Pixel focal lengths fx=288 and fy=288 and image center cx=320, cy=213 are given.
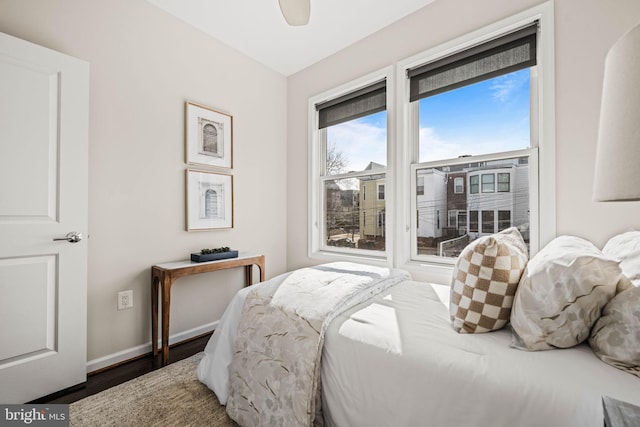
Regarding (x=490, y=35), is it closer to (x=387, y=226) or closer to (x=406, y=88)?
(x=406, y=88)

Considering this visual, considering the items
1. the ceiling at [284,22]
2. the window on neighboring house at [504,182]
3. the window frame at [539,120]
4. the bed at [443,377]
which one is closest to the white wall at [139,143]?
the ceiling at [284,22]

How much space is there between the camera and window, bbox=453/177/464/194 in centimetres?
230

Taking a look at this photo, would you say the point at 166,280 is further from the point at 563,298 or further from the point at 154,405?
the point at 563,298

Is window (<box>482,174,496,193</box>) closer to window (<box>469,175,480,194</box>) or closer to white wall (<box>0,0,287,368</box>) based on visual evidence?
window (<box>469,175,480,194</box>)

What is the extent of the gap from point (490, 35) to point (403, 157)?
3.36ft

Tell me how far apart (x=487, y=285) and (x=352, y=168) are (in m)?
2.08

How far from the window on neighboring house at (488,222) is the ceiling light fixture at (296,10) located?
1828 mm

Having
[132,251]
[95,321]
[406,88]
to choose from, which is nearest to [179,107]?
[132,251]

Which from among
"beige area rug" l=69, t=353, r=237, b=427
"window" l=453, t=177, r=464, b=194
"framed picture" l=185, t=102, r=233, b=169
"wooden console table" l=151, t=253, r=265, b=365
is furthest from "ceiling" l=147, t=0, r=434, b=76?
"beige area rug" l=69, t=353, r=237, b=427

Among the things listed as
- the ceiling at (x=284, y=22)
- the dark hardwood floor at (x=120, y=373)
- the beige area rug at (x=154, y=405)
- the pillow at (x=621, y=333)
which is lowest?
the dark hardwood floor at (x=120, y=373)

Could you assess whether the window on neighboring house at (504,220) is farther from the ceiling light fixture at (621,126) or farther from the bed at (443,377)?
the ceiling light fixture at (621,126)

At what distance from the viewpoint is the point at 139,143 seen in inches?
89.0

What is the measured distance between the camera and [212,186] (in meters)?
2.69

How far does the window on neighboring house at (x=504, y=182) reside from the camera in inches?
82.0
